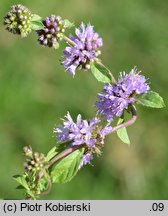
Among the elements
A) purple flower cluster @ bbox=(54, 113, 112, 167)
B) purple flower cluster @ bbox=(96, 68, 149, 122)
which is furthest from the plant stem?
purple flower cluster @ bbox=(54, 113, 112, 167)

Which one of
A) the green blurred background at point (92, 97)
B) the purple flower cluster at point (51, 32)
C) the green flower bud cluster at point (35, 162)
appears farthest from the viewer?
the green blurred background at point (92, 97)

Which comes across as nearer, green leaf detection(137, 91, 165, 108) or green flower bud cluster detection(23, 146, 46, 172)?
green flower bud cluster detection(23, 146, 46, 172)

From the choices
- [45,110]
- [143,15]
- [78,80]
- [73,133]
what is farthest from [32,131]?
[73,133]

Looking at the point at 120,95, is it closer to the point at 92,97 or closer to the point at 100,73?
the point at 100,73

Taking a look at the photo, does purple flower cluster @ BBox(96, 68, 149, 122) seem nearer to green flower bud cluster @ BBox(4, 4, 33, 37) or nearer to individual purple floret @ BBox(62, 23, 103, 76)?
individual purple floret @ BBox(62, 23, 103, 76)

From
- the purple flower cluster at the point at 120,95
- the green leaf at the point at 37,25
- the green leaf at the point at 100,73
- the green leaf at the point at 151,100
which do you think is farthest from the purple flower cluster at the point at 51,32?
the green leaf at the point at 151,100

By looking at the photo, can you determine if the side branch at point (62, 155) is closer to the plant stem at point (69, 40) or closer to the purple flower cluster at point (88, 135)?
the purple flower cluster at point (88, 135)
